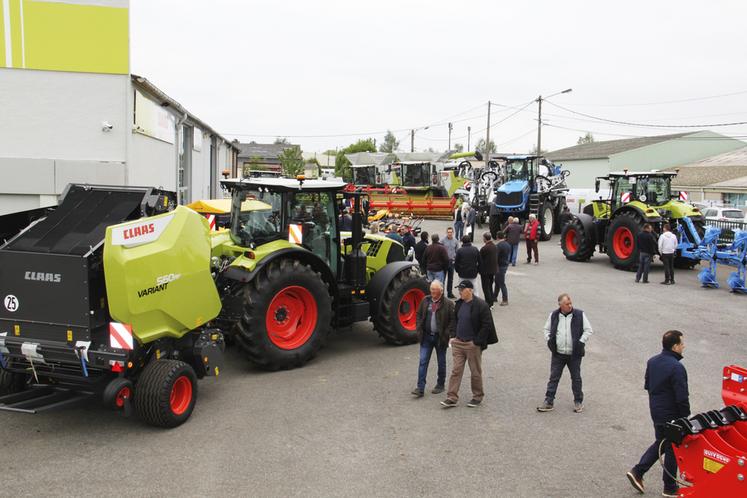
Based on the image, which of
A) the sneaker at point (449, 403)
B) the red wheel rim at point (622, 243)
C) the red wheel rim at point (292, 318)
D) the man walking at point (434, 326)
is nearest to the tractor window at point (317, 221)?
the red wheel rim at point (292, 318)

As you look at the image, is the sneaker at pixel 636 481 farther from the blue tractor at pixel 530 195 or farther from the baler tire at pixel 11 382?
the blue tractor at pixel 530 195

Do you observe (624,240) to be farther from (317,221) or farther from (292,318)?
(292,318)

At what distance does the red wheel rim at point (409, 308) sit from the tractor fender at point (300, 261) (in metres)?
1.24

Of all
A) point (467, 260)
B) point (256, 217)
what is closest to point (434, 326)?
point (256, 217)

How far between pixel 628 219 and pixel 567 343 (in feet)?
39.0

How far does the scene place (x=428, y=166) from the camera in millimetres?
38250

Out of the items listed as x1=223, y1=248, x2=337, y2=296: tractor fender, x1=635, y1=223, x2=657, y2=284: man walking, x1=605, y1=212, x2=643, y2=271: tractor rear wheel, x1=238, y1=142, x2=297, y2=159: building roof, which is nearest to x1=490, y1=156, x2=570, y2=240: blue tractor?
x1=605, y1=212, x2=643, y2=271: tractor rear wheel

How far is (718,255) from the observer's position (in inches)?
608

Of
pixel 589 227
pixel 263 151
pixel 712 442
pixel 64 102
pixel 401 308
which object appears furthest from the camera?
pixel 263 151

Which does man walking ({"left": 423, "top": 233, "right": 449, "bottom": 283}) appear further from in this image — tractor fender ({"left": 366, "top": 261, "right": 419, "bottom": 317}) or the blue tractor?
the blue tractor

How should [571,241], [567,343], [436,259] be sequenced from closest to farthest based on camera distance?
[567,343] → [436,259] → [571,241]

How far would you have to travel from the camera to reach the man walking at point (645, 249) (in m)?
16.0

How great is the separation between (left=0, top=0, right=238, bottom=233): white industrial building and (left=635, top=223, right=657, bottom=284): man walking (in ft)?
42.3

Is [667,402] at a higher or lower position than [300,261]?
lower
